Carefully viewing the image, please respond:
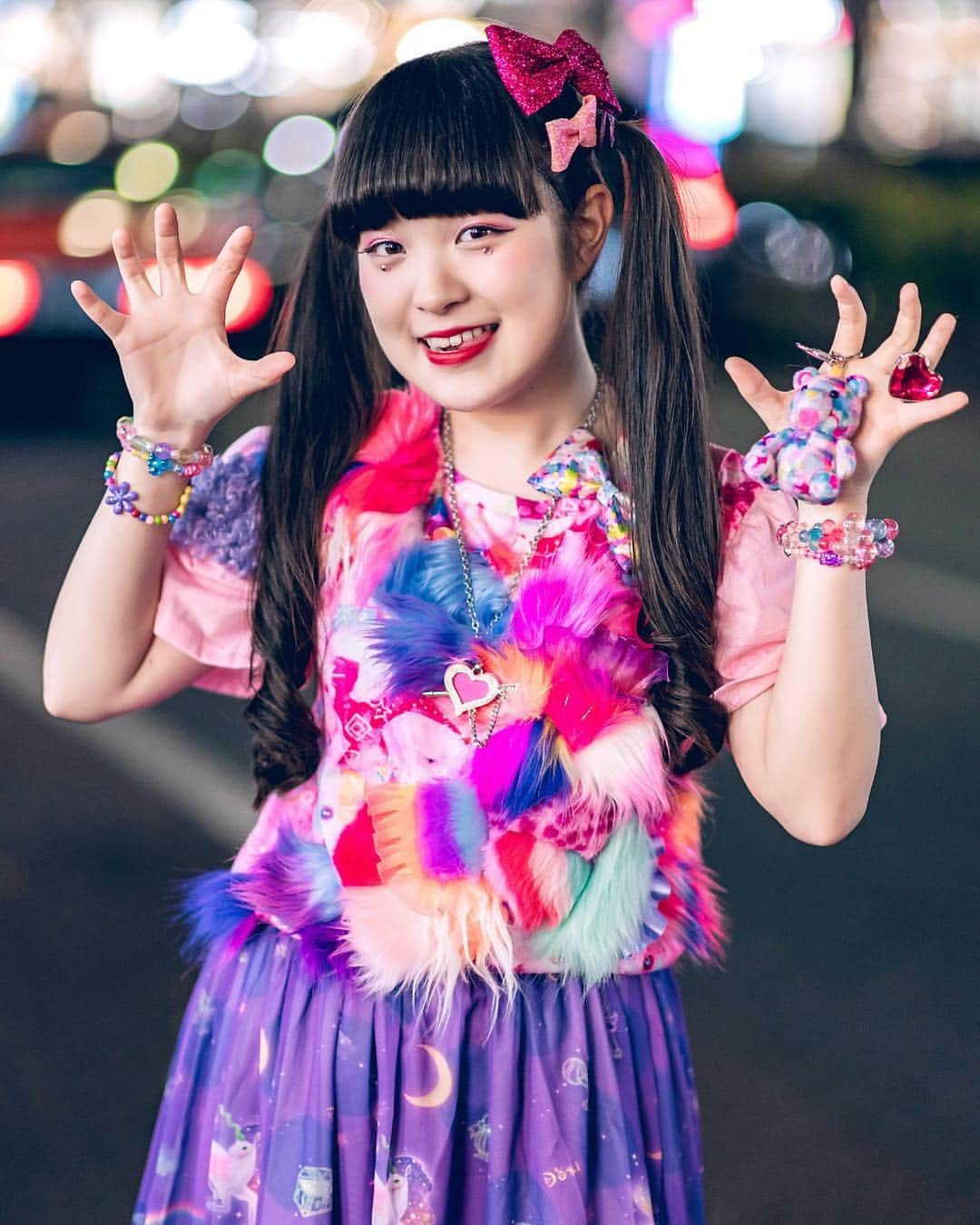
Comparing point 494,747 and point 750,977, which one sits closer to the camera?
point 494,747

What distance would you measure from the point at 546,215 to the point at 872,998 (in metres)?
2.52

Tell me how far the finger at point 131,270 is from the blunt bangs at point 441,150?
24 centimetres

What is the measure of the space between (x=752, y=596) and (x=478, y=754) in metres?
0.34

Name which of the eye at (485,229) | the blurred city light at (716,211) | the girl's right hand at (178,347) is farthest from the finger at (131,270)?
the blurred city light at (716,211)

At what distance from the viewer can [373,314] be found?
177 cm

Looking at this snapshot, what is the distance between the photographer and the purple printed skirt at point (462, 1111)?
1729 millimetres

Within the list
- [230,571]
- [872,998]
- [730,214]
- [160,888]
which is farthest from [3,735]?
[730,214]

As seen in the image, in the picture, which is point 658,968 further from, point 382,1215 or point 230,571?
point 230,571

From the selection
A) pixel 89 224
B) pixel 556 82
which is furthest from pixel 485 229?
pixel 89 224

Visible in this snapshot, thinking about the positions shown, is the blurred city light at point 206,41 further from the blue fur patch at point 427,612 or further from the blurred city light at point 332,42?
the blue fur patch at point 427,612

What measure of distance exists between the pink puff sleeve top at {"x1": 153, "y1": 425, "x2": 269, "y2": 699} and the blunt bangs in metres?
0.37

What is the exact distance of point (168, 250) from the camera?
1761 mm

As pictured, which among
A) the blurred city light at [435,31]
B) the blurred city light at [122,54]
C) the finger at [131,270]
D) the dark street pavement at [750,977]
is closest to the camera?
the finger at [131,270]

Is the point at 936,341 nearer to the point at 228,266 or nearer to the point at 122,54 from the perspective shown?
the point at 228,266
